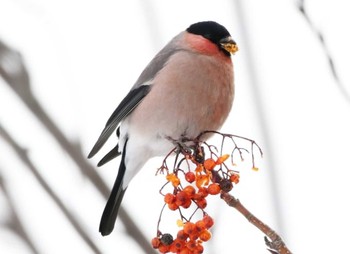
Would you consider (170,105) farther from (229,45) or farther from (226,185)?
(226,185)

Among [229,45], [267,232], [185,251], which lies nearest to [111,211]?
[229,45]

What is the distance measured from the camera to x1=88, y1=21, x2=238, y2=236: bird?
113 inches

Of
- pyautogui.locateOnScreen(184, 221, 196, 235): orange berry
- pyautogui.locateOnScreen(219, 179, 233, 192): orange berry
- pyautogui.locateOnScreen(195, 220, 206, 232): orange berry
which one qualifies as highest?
pyautogui.locateOnScreen(219, 179, 233, 192): orange berry

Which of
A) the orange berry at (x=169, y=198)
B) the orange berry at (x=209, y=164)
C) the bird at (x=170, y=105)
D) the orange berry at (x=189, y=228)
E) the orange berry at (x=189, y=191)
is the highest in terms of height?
the orange berry at (x=209, y=164)

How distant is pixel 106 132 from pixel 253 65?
1036 millimetres

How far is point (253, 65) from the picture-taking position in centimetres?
217

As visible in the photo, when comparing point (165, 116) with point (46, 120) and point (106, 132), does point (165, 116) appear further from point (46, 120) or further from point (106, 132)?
point (46, 120)

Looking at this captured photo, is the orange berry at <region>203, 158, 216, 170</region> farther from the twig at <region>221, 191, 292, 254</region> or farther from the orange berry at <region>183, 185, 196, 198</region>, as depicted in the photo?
the twig at <region>221, 191, 292, 254</region>

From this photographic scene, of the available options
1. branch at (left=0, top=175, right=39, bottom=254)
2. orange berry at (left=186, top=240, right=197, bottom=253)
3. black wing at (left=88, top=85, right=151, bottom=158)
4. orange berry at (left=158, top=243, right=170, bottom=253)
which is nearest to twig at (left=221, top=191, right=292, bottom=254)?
orange berry at (left=186, top=240, right=197, bottom=253)

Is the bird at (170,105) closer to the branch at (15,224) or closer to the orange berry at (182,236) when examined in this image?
the branch at (15,224)

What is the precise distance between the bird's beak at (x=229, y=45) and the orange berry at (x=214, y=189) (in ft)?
4.82

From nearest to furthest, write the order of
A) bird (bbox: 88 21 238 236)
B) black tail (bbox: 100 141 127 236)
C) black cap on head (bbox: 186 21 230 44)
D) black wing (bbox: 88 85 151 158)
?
black tail (bbox: 100 141 127 236)
bird (bbox: 88 21 238 236)
black wing (bbox: 88 85 151 158)
black cap on head (bbox: 186 21 230 44)

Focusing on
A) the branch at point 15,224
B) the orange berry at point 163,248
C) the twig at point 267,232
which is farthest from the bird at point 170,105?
the twig at point 267,232

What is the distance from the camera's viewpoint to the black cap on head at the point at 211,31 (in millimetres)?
3227
